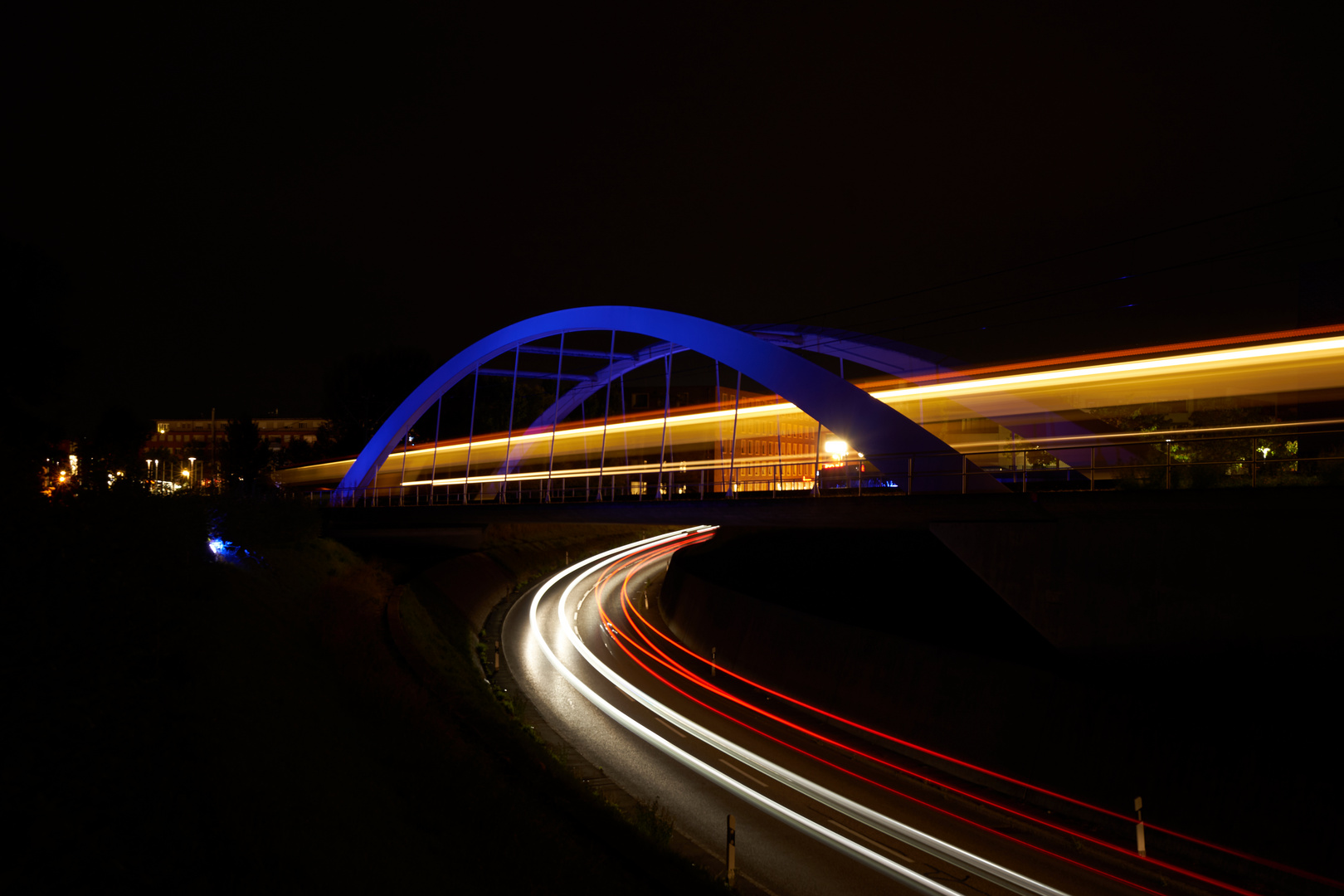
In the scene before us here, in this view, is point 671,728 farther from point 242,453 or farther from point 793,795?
point 242,453

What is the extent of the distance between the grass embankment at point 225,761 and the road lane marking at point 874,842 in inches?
168

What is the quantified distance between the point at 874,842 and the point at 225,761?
997cm

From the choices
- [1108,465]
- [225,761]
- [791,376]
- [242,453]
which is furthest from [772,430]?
[242,453]

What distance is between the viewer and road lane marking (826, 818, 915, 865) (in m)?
13.3

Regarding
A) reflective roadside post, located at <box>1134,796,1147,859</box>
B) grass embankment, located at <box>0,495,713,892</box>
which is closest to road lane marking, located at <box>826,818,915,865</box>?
reflective roadside post, located at <box>1134,796,1147,859</box>

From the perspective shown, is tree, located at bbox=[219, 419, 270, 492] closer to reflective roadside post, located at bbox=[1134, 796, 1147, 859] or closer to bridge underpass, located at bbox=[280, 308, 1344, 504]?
bridge underpass, located at bbox=[280, 308, 1344, 504]

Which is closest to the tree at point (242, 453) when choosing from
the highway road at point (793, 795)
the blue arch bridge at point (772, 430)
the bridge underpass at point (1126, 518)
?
the blue arch bridge at point (772, 430)

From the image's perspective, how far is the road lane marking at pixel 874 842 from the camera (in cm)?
1332

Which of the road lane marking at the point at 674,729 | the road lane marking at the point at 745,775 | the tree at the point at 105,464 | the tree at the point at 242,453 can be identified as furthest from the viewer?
the tree at the point at 242,453

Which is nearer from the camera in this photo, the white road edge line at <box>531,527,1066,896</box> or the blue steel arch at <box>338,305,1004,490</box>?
the white road edge line at <box>531,527,1066,896</box>

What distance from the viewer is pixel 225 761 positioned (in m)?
10.0

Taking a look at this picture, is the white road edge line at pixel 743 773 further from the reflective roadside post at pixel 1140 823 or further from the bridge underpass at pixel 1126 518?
the reflective roadside post at pixel 1140 823

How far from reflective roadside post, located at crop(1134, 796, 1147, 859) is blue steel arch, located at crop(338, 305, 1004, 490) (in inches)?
249

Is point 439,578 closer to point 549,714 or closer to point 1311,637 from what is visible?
point 549,714
